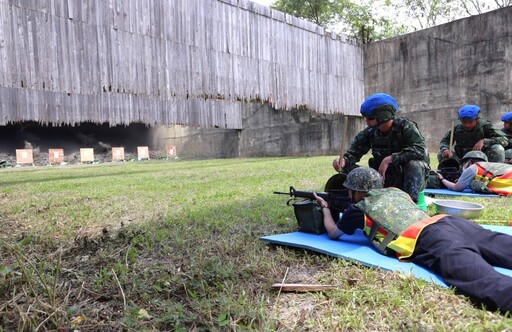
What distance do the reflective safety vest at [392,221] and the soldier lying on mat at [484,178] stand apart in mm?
3350

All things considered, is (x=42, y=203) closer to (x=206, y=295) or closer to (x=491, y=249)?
(x=206, y=295)

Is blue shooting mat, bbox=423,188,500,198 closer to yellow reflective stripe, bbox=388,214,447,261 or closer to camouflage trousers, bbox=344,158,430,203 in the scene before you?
camouflage trousers, bbox=344,158,430,203

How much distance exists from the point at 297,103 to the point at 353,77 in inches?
142

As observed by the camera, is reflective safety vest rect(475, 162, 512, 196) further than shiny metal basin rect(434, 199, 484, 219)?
Yes

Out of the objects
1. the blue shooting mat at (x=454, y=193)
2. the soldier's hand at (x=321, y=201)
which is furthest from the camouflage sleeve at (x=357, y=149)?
the blue shooting mat at (x=454, y=193)

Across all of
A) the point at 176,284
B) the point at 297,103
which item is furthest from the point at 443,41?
the point at 176,284

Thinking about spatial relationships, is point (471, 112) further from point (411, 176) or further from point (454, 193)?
point (411, 176)

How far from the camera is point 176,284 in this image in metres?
2.11

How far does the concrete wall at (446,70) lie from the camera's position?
1201cm

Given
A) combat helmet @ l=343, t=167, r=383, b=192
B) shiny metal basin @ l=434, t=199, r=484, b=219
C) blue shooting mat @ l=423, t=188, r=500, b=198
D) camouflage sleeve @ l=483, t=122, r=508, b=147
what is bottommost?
blue shooting mat @ l=423, t=188, r=500, b=198

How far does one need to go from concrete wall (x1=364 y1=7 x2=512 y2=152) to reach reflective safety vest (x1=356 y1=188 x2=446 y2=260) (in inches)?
465

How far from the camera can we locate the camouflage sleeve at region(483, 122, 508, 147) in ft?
19.9

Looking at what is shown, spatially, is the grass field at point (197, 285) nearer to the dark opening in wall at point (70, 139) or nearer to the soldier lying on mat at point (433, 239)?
the soldier lying on mat at point (433, 239)

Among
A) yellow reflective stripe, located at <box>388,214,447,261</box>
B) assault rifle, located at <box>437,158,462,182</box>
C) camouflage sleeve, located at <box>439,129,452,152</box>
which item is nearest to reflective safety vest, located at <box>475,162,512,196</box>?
assault rifle, located at <box>437,158,462,182</box>
